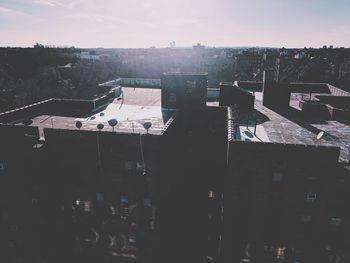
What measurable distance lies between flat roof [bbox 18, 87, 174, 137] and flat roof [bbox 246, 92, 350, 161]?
9.55 m

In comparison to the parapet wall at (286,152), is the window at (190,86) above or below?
above

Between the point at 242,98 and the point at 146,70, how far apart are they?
11139cm

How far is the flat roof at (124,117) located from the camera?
30.7 meters

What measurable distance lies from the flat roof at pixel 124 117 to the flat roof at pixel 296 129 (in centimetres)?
955

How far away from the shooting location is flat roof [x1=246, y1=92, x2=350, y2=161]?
25.6 meters

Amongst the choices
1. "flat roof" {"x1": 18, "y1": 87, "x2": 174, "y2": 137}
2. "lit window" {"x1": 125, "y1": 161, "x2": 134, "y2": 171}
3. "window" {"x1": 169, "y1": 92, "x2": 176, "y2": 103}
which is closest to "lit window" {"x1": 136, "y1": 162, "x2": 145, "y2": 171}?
"lit window" {"x1": 125, "y1": 161, "x2": 134, "y2": 171}

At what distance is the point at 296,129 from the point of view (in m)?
28.6

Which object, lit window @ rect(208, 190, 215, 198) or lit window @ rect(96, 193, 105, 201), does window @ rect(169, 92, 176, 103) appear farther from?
lit window @ rect(96, 193, 105, 201)

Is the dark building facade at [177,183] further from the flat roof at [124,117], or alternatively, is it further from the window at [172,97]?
the flat roof at [124,117]

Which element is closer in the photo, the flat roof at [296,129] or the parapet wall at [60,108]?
the flat roof at [296,129]

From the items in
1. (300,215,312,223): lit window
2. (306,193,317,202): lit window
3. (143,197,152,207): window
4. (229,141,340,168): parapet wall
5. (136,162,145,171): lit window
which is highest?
(229,141,340,168): parapet wall

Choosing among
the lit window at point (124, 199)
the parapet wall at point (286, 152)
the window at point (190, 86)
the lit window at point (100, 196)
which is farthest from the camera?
the window at point (190, 86)

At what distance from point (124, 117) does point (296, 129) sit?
61.4ft

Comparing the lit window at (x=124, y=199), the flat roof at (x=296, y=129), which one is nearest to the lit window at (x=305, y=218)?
the flat roof at (x=296, y=129)
